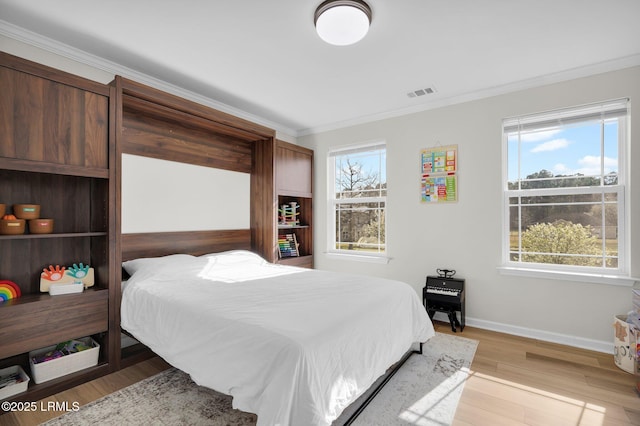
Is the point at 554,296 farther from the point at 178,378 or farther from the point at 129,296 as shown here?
the point at 129,296

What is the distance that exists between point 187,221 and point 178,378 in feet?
5.34

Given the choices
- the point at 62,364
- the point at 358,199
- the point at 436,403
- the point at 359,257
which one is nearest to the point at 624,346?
the point at 436,403

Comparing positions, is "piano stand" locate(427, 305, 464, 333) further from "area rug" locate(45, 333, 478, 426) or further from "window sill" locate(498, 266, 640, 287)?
"area rug" locate(45, 333, 478, 426)

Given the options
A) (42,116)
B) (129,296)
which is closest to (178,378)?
(129,296)

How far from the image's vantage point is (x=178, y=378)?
234 centimetres

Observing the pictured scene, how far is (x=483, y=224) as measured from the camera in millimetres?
3389

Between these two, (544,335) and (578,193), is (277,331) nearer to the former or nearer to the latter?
(544,335)

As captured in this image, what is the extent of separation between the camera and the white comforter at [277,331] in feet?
4.57

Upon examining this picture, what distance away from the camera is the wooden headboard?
9.31ft

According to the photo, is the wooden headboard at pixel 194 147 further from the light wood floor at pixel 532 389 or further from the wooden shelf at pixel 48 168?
the light wood floor at pixel 532 389

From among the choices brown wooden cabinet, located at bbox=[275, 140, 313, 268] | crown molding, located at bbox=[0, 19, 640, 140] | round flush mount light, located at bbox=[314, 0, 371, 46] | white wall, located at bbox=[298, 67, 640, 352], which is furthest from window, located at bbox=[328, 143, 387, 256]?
round flush mount light, located at bbox=[314, 0, 371, 46]

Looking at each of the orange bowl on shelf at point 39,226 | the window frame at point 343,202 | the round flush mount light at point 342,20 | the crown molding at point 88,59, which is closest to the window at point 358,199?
the window frame at point 343,202

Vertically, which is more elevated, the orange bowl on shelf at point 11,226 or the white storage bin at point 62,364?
the orange bowl on shelf at point 11,226

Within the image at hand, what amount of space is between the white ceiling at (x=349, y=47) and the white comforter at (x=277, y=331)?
1.88 m
